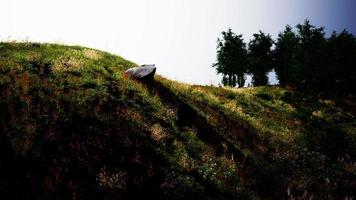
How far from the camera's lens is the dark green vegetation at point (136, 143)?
1002cm

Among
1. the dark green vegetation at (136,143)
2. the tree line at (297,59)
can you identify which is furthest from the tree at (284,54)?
the dark green vegetation at (136,143)

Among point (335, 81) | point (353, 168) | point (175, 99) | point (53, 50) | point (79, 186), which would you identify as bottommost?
point (79, 186)

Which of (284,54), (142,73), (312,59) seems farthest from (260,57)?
(142,73)

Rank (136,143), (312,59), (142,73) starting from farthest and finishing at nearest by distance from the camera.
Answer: (312,59) → (142,73) → (136,143)

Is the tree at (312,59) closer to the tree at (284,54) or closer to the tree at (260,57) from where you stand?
the tree at (284,54)

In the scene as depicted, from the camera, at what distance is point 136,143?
40.7 ft

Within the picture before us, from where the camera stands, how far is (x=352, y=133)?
792 inches

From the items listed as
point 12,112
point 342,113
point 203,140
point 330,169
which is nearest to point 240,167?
point 203,140

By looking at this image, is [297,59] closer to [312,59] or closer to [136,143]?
[312,59]

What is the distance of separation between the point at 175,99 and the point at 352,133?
10.4 m

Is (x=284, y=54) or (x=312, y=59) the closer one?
(x=312, y=59)

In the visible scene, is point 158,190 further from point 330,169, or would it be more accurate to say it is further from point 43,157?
point 330,169

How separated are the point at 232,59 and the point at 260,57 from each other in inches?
170

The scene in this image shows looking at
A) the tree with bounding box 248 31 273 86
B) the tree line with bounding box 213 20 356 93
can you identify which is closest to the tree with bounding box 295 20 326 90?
the tree line with bounding box 213 20 356 93
